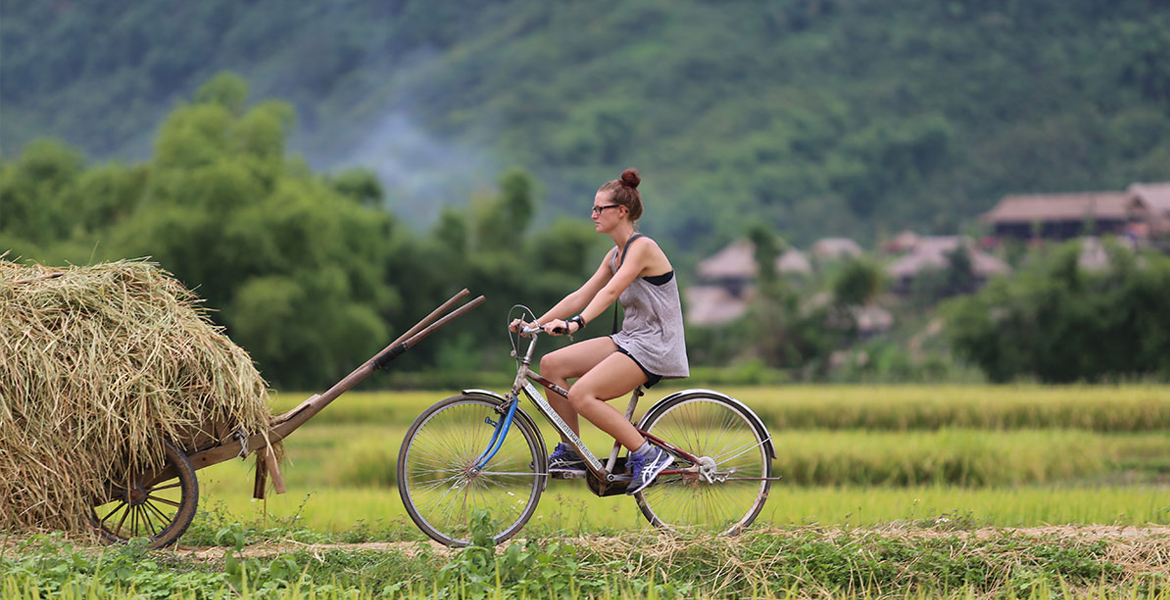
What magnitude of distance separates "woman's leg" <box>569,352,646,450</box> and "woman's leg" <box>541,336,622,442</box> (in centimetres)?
8

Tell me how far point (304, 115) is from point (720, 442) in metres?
122

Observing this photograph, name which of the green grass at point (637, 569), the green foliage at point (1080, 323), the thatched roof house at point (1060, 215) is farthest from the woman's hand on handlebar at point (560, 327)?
the thatched roof house at point (1060, 215)

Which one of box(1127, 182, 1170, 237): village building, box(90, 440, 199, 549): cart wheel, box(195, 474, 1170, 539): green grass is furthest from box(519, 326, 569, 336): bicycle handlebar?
box(1127, 182, 1170, 237): village building

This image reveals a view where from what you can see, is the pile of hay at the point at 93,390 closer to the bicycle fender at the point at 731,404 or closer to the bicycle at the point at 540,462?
the bicycle at the point at 540,462

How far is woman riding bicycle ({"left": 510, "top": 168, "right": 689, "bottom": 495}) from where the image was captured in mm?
5387

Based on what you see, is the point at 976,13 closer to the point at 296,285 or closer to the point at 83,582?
the point at 296,285

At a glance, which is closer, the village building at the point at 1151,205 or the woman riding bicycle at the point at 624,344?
the woman riding bicycle at the point at 624,344

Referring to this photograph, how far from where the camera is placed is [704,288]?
2916 inches

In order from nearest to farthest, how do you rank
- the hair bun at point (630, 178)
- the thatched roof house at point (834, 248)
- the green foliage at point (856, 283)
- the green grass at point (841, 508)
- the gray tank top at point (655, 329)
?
the hair bun at point (630, 178) → the gray tank top at point (655, 329) → the green grass at point (841, 508) → the green foliage at point (856, 283) → the thatched roof house at point (834, 248)

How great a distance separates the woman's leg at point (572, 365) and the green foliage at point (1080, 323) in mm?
25283

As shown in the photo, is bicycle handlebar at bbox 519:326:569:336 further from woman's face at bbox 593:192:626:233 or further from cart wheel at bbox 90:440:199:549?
cart wheel at bbox 90:440:199:549

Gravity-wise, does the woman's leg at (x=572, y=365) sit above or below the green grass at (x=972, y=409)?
above

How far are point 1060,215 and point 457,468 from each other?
71.5 metres

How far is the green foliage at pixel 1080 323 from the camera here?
2805 centimetres
